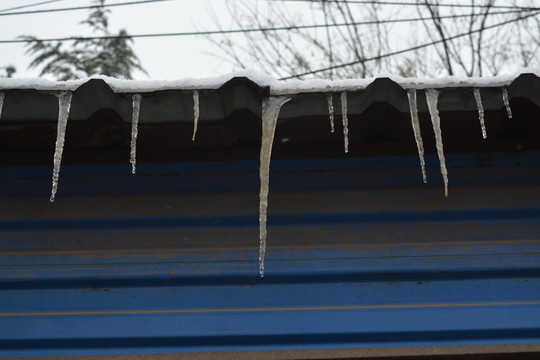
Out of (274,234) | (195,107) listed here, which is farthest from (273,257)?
(195,107)

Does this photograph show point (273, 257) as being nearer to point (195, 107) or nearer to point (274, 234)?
point (274, 234)

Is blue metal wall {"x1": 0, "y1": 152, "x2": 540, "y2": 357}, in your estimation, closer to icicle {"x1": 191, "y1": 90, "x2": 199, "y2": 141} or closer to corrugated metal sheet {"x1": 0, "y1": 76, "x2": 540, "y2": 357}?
corrugated metal sheet {"x1": 0, "y1": 76, "x2": 540, "y2": 357}

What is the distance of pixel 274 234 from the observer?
2.69 m

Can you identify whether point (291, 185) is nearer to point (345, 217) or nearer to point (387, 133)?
point (345, 217)

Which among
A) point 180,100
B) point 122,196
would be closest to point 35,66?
point 122,196

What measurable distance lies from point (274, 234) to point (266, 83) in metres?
0.92

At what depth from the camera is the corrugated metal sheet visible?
2404 mm

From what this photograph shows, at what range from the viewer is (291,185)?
110 inches

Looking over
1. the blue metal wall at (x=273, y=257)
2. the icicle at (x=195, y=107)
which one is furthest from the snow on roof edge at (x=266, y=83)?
the blue metal wall at (x=273, y=257)

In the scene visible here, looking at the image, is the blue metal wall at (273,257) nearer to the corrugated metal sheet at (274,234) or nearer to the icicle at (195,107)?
the corrugated metal sheet at (274,234)

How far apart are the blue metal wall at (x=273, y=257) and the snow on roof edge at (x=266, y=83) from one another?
2.55 feet

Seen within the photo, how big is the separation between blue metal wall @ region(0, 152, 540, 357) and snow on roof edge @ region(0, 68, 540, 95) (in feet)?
2.55

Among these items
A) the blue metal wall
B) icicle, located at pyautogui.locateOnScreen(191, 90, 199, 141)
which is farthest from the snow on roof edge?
the blue metal wall

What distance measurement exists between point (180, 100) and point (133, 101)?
189 mm
